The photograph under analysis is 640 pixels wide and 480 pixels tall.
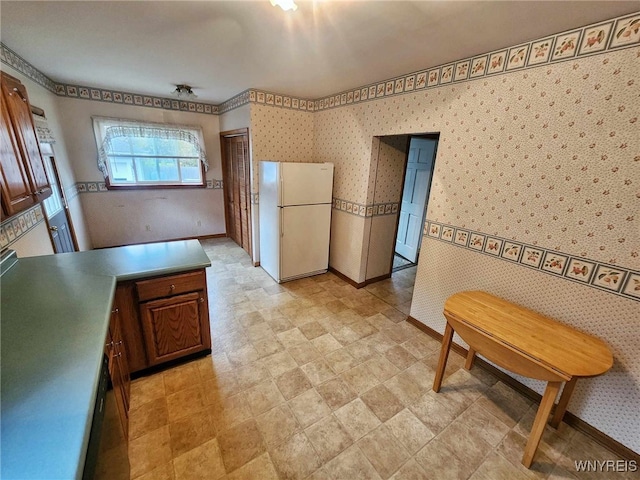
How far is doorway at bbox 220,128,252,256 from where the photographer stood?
393 cm

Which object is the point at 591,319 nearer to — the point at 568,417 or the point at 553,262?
the point at 553,262

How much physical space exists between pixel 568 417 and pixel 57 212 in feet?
15.7

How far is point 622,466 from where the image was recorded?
1.55 meters

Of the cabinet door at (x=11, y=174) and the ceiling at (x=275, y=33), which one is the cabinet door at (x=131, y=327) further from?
the ceiling at (x=275, y=33)

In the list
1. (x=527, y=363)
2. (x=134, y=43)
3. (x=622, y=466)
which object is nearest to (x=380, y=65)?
(x=134, y=43)

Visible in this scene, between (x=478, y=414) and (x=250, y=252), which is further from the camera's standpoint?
(x=250, y=252)

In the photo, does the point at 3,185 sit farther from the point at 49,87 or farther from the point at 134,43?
the point at 49,87

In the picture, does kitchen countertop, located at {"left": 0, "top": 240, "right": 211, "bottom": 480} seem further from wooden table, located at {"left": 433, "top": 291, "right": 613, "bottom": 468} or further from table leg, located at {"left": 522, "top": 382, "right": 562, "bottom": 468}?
table leg, located at {"left": 522, "top": 382, "right": 562, "bottom": 468}

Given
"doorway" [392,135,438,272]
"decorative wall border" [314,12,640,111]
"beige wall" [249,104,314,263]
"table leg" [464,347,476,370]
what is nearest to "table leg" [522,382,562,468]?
"table leg" [464,347,476,370]

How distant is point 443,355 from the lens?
192 cm

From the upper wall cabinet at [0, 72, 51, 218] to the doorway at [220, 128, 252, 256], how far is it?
7.28 feet

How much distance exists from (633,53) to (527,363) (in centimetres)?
175

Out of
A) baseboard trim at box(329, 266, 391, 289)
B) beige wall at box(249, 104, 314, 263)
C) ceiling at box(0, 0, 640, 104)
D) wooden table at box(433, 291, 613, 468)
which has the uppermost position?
ceiling at box(0, 0, 640, 104)

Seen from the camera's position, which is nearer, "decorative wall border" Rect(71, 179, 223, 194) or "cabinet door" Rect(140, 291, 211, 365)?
"cabinet door" Rect(140, 291, 211, 365)
